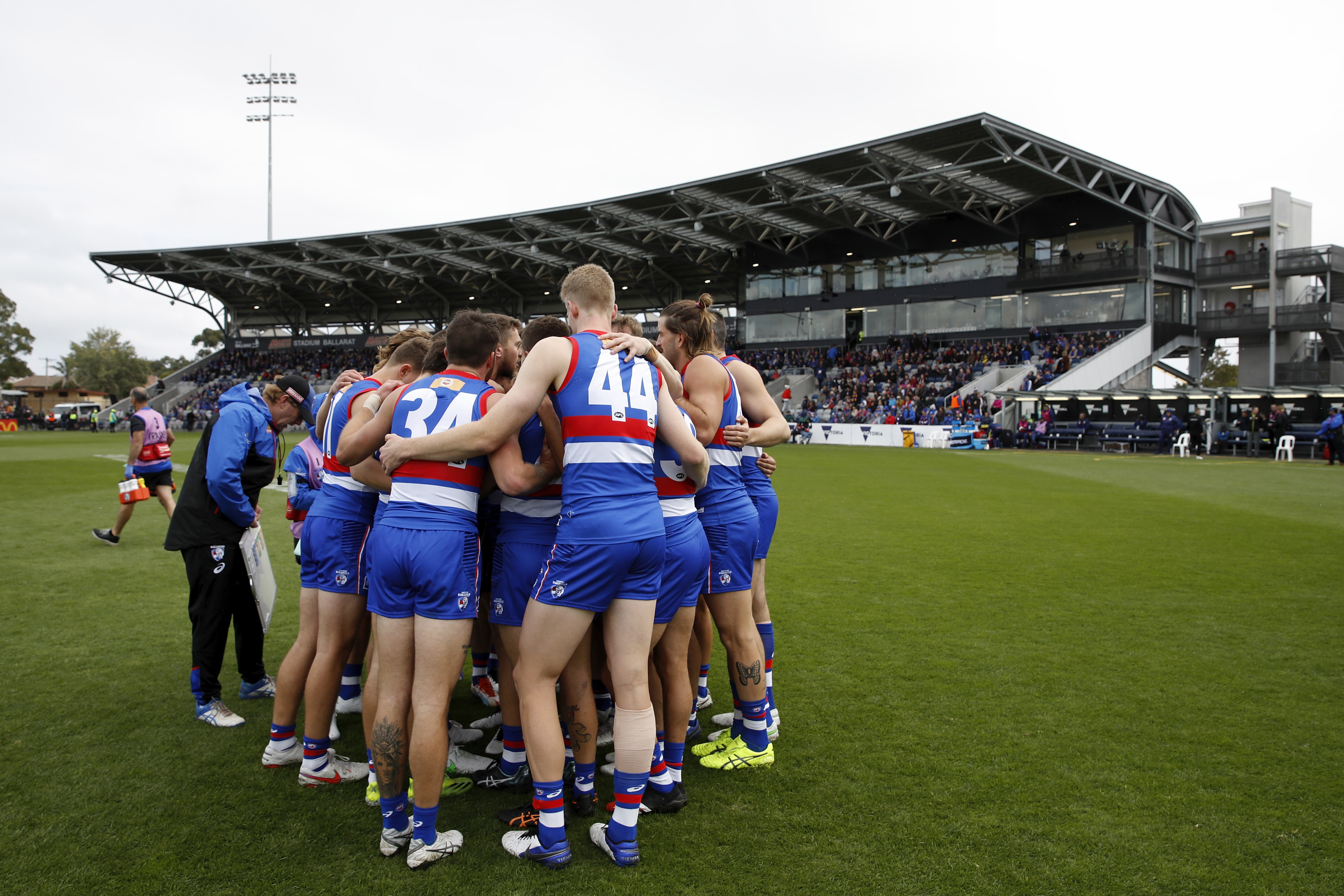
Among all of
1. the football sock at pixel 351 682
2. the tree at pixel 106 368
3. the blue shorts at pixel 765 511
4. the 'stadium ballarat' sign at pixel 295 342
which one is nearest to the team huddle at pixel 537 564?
the blue shorts at pixel 765 511

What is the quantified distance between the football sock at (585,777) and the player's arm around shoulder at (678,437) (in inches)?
54.6

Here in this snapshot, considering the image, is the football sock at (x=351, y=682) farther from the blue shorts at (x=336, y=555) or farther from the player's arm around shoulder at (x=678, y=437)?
the player's arm around shoulder at (x=678, y=437)

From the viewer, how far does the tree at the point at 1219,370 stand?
76.1 metres

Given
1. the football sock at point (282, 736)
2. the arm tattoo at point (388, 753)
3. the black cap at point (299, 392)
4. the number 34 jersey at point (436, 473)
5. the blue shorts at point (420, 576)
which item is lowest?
the football sock at point (282, 736)

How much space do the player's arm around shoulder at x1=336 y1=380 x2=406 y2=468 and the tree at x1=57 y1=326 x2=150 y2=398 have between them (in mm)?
98681

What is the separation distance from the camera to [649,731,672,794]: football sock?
349 cm

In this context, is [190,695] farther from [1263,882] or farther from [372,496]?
[1263,882]

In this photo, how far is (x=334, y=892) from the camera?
2828 millimetres

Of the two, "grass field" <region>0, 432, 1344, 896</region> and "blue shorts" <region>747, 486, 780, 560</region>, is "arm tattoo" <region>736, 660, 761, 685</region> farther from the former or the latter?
"blue shorts" <region>747, 486, 780, 560</region>

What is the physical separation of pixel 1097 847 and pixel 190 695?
501 centimetres

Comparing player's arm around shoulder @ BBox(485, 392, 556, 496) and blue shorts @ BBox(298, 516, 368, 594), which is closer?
player's arm around shoulder @ BBox(485, 392, 556, 496)

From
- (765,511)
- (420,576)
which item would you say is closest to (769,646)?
(765,511)

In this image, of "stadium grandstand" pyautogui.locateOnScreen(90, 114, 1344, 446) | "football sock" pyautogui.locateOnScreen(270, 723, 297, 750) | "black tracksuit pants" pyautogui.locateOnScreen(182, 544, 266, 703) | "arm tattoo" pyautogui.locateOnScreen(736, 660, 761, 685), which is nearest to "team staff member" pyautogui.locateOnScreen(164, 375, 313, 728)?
"black tracksuit pants" pyautogui.locateOnScreen(182, 544, 266, 703)

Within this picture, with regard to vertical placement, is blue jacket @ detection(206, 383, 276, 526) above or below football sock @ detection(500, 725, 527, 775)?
above
